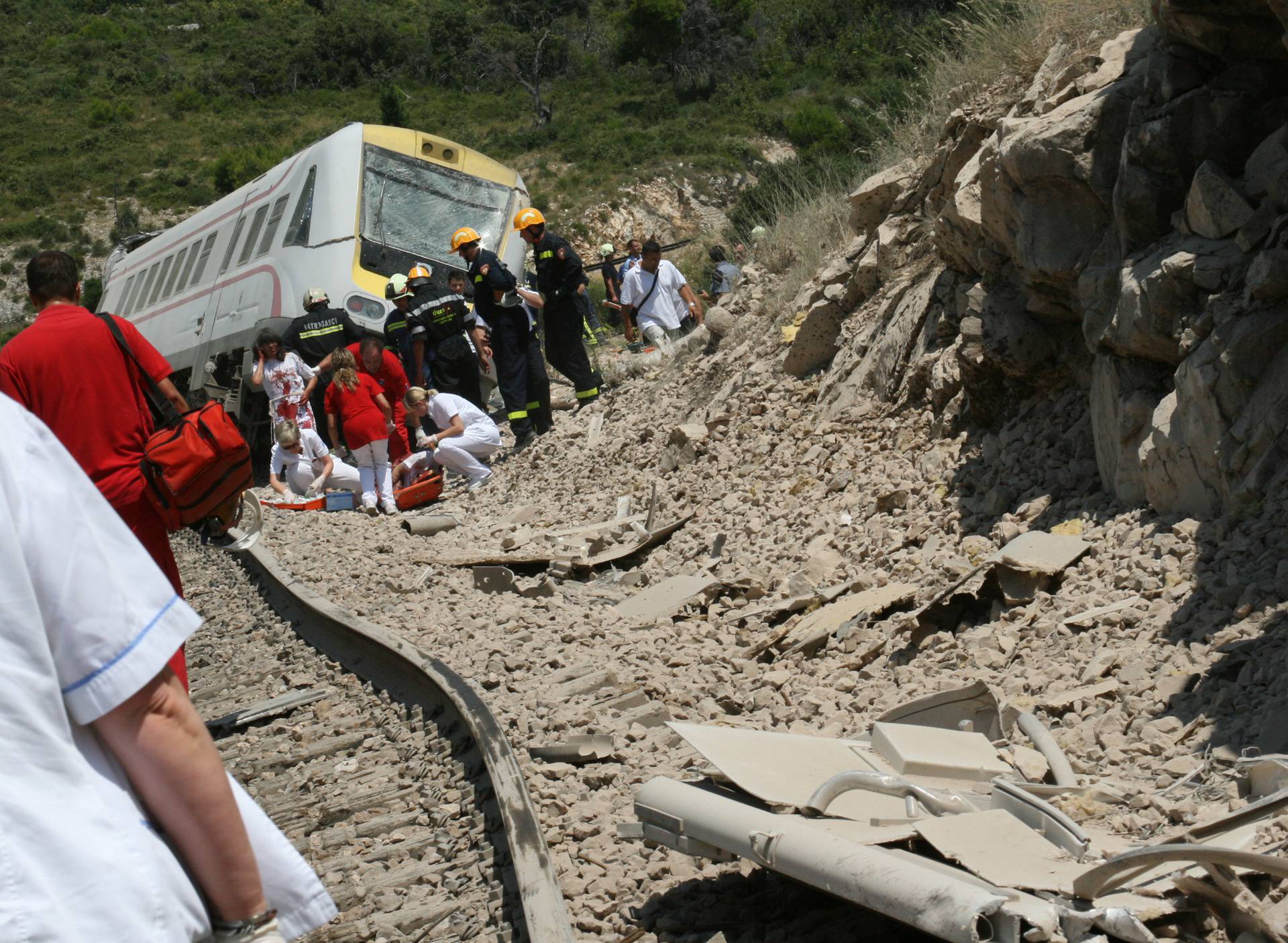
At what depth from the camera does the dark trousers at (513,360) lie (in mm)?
12977

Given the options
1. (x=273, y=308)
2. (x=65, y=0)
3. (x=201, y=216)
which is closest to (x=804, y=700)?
(x=273, y=308)

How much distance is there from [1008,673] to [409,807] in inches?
95.9

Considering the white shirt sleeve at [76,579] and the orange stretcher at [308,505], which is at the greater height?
the white shirt sleeve at [76,579]

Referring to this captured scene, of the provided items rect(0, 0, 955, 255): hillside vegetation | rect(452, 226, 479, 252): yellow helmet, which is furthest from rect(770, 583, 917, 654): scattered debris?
rect(0, 0, 955, 255): hillside vegetation

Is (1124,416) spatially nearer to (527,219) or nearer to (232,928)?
(232,928)

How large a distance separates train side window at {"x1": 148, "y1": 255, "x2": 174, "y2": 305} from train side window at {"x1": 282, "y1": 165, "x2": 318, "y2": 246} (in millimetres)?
6050

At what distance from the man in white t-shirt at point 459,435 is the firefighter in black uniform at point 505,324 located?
51 centimetres

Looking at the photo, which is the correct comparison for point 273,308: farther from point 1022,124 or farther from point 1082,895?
point 1082,895

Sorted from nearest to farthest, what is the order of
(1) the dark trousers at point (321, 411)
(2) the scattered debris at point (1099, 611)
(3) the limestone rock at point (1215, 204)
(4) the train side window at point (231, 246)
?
(2) the scattered debris at point (1099, 611)
(3) the limestone rock at point (1215, 204)
(1) the dark trousers at point (321, 411)
(4) the train side window at point (231, 246)

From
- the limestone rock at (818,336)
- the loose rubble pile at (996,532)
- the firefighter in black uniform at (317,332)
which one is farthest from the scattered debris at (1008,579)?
the firefighter in black uniform at (317,332)

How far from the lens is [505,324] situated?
13.0 m

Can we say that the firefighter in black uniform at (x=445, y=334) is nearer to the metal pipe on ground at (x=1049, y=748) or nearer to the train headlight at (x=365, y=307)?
the train headlight at (x=365, y=307)

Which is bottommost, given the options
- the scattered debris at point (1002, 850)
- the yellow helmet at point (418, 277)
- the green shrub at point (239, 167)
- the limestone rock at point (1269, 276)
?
the green shrub at point (239, 167)

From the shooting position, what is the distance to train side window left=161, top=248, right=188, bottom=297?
66.7ft
